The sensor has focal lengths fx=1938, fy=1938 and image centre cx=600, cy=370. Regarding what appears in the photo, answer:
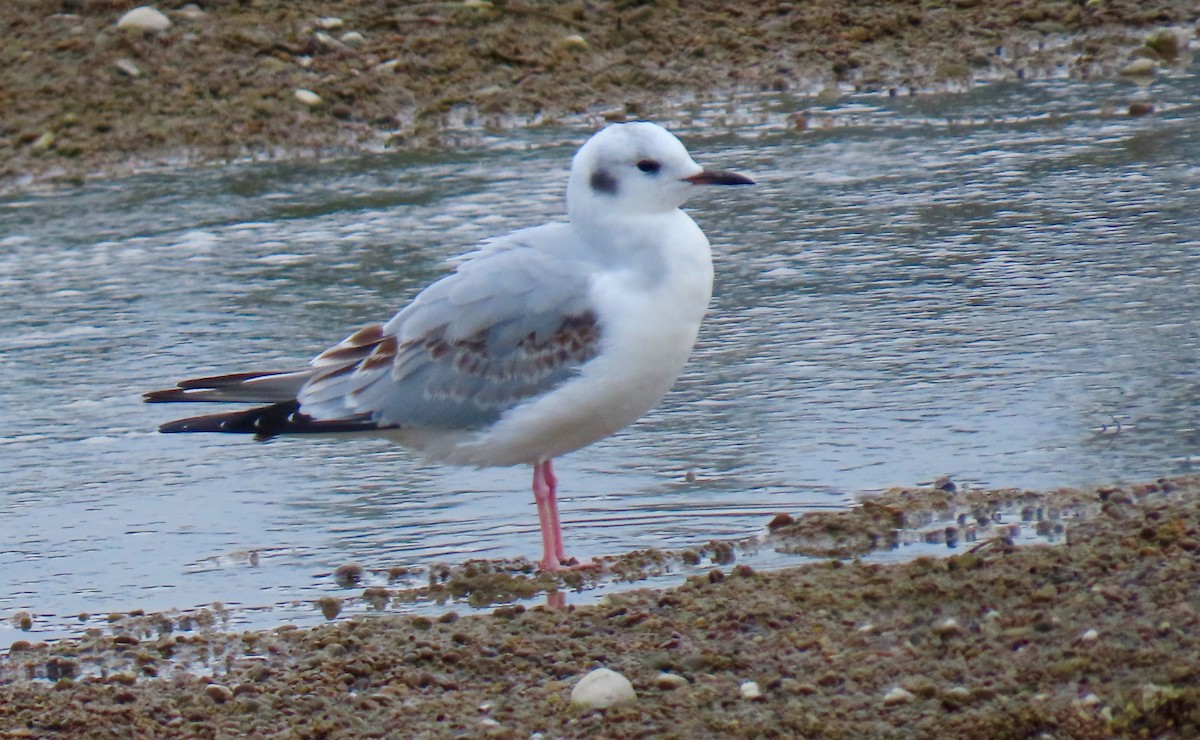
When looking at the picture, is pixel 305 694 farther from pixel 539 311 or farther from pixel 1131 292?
pixel 1131 292

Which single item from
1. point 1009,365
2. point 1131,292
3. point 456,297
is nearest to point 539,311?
point 456,297

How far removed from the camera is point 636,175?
16.3 feet

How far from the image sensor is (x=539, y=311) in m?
4.96

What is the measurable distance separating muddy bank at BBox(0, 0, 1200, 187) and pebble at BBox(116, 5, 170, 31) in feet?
0.21

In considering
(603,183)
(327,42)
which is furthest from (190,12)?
(603,183)

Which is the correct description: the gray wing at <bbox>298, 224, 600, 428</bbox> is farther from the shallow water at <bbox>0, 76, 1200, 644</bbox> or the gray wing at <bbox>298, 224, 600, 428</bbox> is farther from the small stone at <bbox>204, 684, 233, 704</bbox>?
the small stone at <bbox>204, 684, 233, 704</bbox>

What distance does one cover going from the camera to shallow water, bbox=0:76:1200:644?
5098mm

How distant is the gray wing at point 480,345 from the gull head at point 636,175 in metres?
0.14

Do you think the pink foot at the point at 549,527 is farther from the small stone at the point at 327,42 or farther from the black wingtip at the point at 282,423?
the small stone at the point at 327,42

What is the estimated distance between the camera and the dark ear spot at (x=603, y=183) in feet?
16.3

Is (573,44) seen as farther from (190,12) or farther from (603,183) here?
(603,183)

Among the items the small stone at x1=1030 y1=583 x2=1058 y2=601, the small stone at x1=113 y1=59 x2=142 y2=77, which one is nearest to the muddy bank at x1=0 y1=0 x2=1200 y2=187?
the small stone at x1=113 y1=59 x2=142 y2=77

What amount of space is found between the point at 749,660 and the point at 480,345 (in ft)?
4.84

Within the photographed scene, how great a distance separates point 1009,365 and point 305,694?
2753 mm
